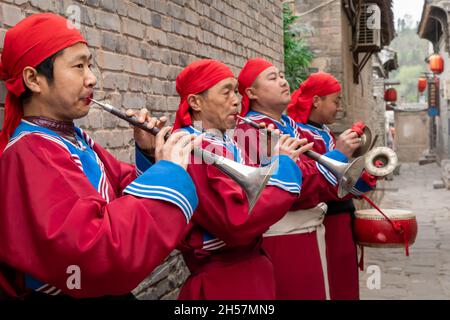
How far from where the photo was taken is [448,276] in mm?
7395

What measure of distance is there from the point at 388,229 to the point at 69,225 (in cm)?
301

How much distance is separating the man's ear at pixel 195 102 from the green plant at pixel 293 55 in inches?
249

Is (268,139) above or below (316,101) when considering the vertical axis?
below

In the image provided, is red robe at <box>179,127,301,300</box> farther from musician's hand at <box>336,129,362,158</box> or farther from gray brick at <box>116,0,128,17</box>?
gray brick at <box>116,0,128,17</box>

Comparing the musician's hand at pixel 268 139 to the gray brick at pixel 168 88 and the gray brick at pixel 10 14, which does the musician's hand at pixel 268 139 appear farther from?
the gray brick at pixel 10 14

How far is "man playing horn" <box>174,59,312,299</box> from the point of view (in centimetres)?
257

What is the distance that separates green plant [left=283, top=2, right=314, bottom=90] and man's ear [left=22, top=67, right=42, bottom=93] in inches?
289

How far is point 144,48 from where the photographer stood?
4.03 m

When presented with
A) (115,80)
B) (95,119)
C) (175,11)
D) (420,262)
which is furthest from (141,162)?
(420,262)

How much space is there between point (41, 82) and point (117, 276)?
0.65 metres

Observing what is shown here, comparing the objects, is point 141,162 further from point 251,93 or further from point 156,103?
point 156,103

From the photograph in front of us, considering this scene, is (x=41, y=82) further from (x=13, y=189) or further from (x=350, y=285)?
(x=350, y=285)

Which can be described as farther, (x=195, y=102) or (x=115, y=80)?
(x=115, y=80)

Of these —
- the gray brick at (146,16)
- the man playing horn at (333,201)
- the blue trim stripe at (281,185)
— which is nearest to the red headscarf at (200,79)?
the blue trim stripe at (281,185)
